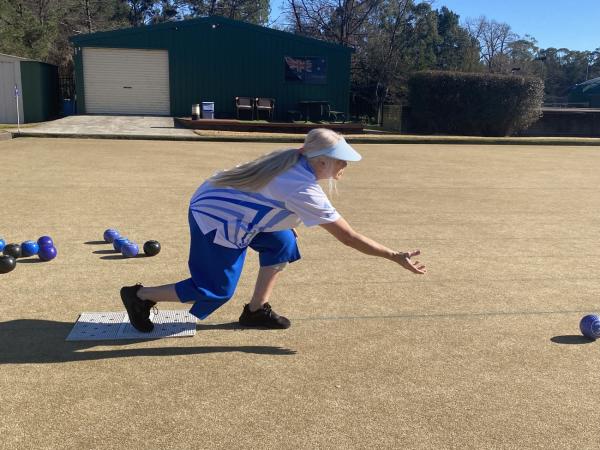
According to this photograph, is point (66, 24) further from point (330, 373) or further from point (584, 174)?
point (330, 373)

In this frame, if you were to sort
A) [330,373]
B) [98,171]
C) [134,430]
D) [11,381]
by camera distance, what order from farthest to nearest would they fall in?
[98,171]
[330,373]
[11,381]
[134,430]

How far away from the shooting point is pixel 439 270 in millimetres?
5348

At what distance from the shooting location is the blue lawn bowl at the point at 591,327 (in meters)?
3.82

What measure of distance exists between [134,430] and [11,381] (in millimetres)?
875

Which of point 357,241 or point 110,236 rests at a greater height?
point 357,241

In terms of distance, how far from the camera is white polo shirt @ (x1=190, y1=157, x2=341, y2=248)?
10.6 feet

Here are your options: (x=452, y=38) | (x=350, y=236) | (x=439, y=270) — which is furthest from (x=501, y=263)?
(x=452, y=38)

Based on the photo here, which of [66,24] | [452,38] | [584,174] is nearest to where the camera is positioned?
[584,174]

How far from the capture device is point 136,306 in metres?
3.66

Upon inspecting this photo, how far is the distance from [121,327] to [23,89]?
2319 centimetres

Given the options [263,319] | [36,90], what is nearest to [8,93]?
[36,90]

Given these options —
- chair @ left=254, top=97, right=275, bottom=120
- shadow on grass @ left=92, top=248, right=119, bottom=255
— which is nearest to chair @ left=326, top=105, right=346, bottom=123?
chair @ left=254, top=97, right=275, bottom=120

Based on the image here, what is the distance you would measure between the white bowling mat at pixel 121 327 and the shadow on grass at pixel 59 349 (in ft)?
0.19

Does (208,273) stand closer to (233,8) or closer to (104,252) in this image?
(104,252)
